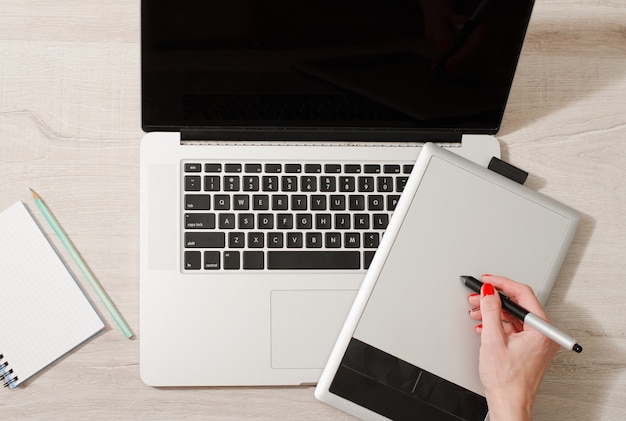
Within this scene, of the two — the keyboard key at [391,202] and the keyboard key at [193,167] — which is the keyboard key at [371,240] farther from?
the keyboard key at [193,167]

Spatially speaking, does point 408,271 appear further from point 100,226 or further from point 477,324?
point 100,226

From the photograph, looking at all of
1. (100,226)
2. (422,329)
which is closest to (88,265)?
(100,226)

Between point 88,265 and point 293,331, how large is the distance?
0.91 ft

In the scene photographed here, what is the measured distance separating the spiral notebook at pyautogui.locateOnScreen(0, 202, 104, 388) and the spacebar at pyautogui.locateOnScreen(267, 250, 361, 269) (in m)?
0.23

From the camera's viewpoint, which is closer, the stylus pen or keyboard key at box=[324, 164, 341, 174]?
the stylus pen

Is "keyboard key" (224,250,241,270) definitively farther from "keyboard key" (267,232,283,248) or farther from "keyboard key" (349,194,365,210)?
"keyboard key" (349,194,365,210)

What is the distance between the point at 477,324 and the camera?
76 centimetres

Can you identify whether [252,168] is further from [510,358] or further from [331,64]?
[510,358]

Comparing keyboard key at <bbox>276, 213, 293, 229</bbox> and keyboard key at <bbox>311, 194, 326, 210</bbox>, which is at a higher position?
keyboard key at <bbox>311, 194, 326, 210</bbox>

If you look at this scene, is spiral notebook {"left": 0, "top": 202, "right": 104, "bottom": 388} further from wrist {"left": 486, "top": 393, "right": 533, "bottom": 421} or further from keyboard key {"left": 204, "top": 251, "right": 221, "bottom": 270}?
wrist {"left": 486, "top": 393, "right": 533, "bottom": 421}

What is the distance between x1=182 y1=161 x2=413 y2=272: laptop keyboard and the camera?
777 mm

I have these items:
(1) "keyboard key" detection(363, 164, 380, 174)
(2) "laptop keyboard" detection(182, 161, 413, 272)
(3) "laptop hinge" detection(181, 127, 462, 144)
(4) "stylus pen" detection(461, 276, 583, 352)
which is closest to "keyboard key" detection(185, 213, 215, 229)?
(2) "laptop keyboard" detection(182, 161, 413, 272)

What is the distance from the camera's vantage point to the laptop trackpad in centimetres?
77

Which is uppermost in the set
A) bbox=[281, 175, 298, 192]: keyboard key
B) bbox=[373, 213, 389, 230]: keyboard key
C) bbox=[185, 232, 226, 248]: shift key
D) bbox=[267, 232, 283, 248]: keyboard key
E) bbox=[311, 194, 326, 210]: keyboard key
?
bbox=[281, 175, 298, 192]: keyboard key
